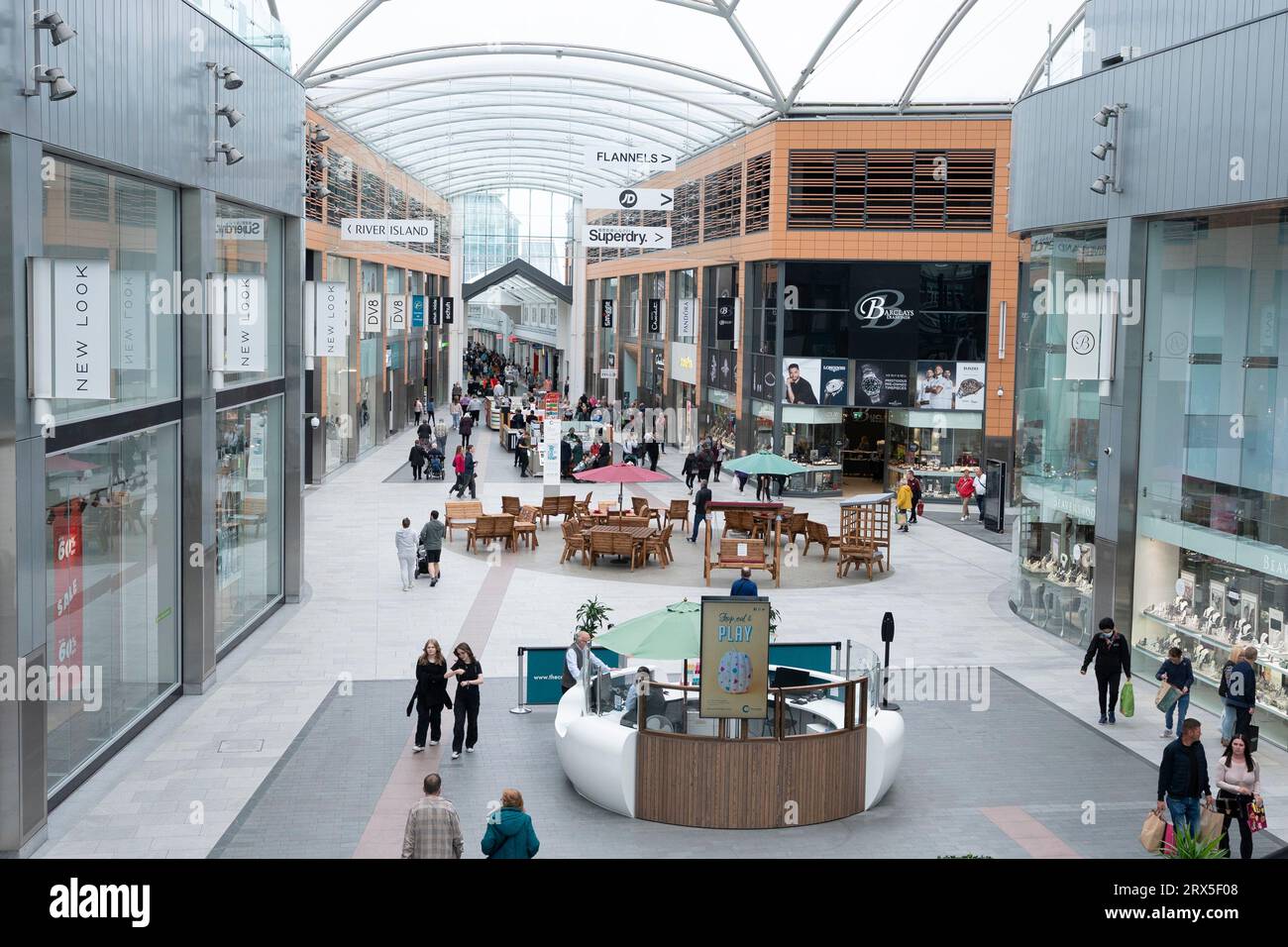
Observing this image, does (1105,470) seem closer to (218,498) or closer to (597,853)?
(597,853)

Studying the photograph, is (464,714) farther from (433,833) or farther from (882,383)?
(882,383)

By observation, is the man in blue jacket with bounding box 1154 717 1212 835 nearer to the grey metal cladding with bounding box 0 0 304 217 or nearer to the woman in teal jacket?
the woman in teal jacket

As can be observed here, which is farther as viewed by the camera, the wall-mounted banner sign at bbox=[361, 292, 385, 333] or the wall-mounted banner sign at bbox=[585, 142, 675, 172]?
the wall-mounted banner sign at bbox=[361, 292, 385, 333]

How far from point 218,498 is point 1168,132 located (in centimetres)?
1183

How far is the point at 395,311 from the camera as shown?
43.8 meters

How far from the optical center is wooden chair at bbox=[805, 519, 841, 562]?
80.0 feet

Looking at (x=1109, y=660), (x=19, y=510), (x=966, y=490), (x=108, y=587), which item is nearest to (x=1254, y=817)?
(x=1109, y=660)

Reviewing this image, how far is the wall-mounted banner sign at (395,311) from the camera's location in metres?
43.3

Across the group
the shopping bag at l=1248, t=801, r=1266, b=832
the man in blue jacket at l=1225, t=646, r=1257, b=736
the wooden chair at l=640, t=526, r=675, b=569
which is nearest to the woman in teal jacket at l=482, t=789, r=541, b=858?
the shopping bag at l=1248, t=801, r=1266, b=832

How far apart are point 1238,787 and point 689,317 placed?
35744 millimetres

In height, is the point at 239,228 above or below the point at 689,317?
below

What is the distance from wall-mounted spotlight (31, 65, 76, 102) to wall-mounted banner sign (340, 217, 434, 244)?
21097 mm

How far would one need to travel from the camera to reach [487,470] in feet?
129
